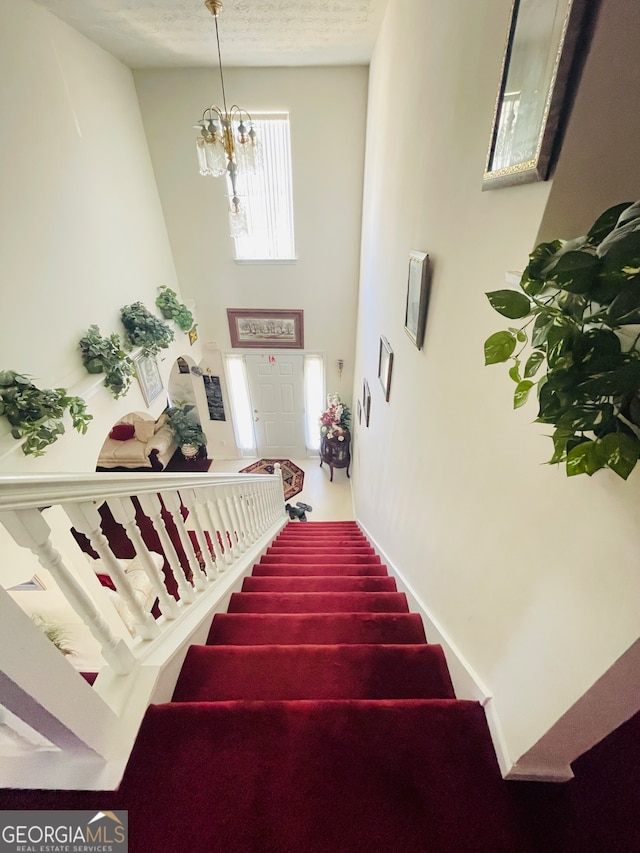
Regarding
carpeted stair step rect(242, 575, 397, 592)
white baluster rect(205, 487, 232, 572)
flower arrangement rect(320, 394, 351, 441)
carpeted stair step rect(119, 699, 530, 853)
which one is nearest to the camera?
carpeted stair step rect(119, 699, 530, 853)

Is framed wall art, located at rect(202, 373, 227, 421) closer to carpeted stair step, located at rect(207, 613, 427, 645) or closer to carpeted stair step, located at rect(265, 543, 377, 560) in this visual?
carpeted stair step, located at rect(265, 543, 377, 560)

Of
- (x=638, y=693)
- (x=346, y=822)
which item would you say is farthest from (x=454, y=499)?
(x=346, y=822)

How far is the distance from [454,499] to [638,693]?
2.27 ft

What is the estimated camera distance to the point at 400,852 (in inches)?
31.0

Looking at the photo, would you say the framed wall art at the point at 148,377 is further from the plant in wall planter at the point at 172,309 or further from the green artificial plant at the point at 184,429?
the green artificial plant at the point at 184,429

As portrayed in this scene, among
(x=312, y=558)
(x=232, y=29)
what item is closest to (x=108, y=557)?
(x=312, y=558)

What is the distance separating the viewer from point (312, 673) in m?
1.25

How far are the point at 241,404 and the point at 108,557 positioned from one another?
482 centimetres

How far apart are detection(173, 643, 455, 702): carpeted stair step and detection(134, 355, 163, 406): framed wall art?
2.72 metres

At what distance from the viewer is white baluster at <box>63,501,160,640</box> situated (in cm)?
84

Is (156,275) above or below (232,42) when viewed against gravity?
below

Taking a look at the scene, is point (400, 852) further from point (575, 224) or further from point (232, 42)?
point (232, 42)

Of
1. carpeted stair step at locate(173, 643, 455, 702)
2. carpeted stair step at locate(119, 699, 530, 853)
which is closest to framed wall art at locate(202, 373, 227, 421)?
carpeted stair step at locate(173, 643, 455, 702)

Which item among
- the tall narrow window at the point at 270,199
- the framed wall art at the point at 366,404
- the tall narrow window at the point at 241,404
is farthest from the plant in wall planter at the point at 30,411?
the tall narrow window at the point at 241,404
